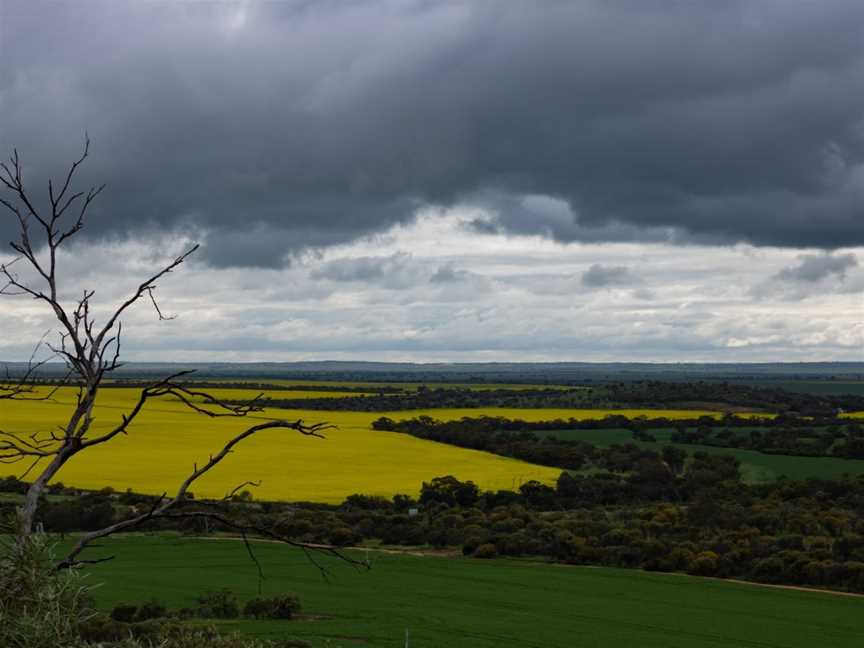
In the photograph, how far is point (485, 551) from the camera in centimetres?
4041

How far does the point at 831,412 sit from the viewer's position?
126125mm

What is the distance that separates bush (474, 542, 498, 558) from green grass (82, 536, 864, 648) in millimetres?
1249

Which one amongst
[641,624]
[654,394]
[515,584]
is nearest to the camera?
[641,624]

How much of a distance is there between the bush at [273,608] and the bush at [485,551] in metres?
13.4

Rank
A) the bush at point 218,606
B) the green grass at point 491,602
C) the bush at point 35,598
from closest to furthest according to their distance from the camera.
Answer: the bush at point 35,598 → the green grass at point 491,602 → the bush at point 218,606

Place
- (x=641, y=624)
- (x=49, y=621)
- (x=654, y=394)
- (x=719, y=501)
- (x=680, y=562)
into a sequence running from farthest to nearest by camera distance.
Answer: (x=654, y=394) < (x=719, y=501) < (x=680, y=562) < (x=641, y=624) < (x=49, y=621)

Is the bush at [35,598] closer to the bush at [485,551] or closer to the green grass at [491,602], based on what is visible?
the green grass at [491,602]

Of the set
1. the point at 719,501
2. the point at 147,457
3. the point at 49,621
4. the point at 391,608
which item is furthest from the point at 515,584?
the point at 147,457

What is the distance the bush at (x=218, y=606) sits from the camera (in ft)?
90.3

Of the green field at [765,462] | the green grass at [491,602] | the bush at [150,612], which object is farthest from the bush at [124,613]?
the green field at [765,462]

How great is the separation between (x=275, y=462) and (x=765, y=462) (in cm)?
3678

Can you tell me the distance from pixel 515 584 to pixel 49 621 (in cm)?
2881

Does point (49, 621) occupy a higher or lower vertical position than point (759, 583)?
higher

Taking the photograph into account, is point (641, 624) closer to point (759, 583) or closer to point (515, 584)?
point (515, 584)
